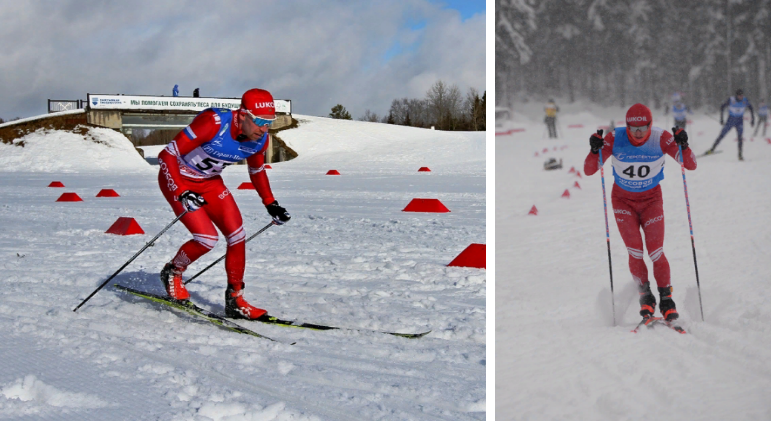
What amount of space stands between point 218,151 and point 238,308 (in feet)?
2.64

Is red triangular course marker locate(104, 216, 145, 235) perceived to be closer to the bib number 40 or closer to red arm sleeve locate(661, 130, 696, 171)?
the bib number 40

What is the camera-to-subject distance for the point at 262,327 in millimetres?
3100

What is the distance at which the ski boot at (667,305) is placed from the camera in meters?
2.66

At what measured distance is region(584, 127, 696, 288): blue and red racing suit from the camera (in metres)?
2.50

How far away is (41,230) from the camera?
6.66 metres

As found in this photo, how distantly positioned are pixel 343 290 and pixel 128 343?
1.37 m

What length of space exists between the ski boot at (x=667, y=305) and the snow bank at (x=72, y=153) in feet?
64.4

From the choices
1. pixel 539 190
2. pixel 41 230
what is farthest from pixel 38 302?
pixel 539 190

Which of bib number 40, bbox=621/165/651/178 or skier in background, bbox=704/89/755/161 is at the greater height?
skier in background, bbox=704/89/755/161

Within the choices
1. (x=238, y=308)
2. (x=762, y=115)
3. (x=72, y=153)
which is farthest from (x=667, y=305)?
(x=72, y=153)

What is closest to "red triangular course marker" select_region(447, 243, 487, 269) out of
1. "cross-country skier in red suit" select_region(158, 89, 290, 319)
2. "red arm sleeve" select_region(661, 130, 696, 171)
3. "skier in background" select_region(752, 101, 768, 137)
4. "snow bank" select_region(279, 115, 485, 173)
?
"cross-country skier in red suit" select_region(158, 89, 290, 319)

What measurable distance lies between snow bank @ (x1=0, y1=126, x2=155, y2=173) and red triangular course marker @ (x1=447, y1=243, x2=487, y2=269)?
17.8 m

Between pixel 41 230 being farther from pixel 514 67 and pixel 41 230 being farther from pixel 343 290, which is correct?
pixel 514 67

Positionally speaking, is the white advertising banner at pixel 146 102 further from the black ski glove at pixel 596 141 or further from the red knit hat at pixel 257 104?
the black ski glove at pixel 596 141
